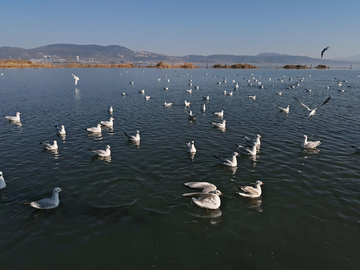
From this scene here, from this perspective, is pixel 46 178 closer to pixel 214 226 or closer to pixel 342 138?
pixel 214 226

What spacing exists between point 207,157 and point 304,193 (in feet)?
20.4

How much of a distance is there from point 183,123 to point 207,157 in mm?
9425

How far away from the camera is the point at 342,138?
753 inches

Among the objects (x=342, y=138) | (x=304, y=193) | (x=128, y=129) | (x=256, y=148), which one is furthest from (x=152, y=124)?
(x=342, y=138)

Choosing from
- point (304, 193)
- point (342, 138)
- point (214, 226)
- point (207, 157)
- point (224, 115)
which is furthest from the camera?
point (224, 115)

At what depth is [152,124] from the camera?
936 inches

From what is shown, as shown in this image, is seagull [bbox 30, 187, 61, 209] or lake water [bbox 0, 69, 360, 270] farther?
seagull [bbox 30, 187, 61, 209]

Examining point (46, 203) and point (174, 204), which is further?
point (174, 204)

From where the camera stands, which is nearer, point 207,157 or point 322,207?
point 322,207

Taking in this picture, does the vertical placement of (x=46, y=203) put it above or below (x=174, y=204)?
above

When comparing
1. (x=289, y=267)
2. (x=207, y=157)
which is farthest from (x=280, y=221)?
(x=207, y=157)

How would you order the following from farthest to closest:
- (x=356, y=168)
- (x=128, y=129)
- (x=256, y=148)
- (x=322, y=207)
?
(x=128, y=129) < (x=256, y=148) < (x=356, y=168) < (x=322, y=207)

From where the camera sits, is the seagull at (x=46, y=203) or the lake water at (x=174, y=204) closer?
the lake water at (x=174, y=204)

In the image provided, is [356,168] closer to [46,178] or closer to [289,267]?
[289,267]
